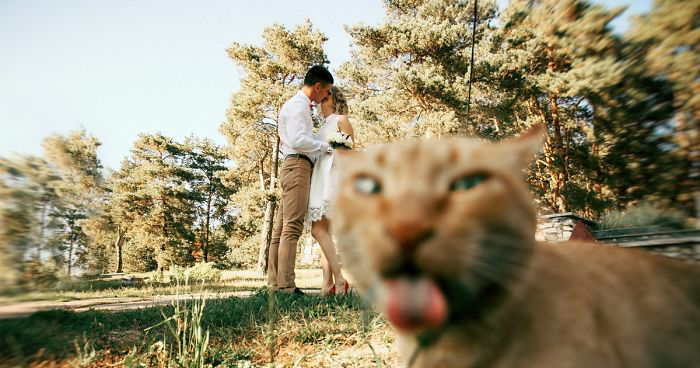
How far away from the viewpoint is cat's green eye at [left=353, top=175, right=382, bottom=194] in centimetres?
83

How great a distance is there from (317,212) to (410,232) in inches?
157

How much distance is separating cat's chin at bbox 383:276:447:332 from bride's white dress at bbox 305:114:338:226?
12.6ft

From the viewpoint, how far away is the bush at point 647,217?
140 centimetres

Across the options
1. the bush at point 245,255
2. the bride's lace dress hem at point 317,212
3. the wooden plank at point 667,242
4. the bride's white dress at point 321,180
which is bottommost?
the bush at point 245,255

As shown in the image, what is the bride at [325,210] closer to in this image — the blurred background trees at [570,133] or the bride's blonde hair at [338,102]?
the bride's blonde hair at [338,102]

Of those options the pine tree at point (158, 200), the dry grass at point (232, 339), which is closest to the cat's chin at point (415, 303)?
the dry grass at point (232, 339)

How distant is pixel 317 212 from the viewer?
4.59 metres

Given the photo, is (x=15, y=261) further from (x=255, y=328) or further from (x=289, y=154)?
(x=289, y=154)

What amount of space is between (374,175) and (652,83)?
47.8 inches

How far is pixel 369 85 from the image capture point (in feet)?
67.7

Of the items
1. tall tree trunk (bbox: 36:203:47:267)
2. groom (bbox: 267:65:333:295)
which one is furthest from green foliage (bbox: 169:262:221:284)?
groom (bbox: 267:65:333:295)

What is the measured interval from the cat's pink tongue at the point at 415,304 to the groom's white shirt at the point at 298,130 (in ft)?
12.6

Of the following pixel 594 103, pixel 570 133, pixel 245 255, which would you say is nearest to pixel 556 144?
pixel 570 133

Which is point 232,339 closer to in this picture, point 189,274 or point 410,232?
point 189,274
